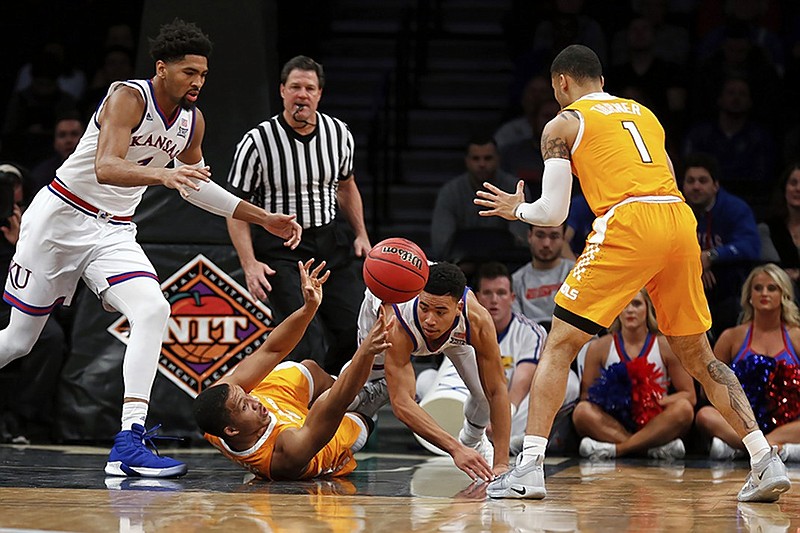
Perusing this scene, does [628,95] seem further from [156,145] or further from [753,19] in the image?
[156,145]

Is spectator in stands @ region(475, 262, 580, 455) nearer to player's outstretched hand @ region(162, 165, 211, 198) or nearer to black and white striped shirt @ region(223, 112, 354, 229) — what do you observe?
black and white striped shirt @ region(223, 112, 354, 229)

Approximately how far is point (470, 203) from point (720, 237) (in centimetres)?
183

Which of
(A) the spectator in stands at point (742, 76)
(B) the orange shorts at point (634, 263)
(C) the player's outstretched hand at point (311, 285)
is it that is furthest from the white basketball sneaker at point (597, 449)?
(A) the spectator in stands at point (742, 76)

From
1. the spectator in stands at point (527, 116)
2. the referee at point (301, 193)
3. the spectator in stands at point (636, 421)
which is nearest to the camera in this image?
the referee at point (301, 193)

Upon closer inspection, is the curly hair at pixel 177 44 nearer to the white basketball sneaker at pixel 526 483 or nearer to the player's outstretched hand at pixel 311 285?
the player's outstretched hand at pixel 311 285

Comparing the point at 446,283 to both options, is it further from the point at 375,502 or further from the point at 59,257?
the point at 59,257

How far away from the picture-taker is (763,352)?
7078 millimetres

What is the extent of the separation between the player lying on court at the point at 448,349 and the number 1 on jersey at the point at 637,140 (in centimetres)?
96

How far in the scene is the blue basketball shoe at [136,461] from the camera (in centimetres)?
543

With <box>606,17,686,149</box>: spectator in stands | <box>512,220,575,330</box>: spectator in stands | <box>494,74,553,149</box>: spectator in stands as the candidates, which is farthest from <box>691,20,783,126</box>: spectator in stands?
<box>512,220,575,330</box>: spectator in stands

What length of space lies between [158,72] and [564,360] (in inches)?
87.0

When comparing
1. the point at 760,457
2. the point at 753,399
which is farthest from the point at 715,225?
the point at 760,457

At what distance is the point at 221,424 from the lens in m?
5.29

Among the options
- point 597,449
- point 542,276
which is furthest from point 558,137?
point 542,276
